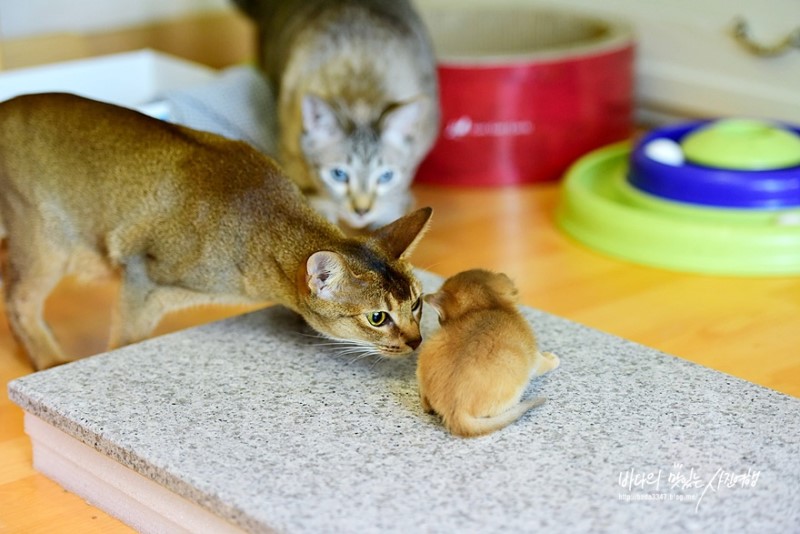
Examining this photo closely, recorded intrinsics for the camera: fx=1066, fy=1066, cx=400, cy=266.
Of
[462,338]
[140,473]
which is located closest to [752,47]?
[462,338]

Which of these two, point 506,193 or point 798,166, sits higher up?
point 798,166

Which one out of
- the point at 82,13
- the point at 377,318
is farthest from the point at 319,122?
the point at 82,13

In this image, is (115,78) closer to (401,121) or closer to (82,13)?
(82,13)

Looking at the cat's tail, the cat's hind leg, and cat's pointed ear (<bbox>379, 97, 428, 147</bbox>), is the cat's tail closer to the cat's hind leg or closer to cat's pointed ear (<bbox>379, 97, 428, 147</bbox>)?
the cat's hind leg

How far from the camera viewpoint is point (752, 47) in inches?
118

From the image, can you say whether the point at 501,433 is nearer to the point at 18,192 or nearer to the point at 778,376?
the point at 778,376

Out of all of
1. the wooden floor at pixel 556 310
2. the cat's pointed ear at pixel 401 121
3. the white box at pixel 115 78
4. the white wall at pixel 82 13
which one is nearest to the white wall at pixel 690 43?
the white wall at pixel 82 13

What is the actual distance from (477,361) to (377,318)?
22 centimetres

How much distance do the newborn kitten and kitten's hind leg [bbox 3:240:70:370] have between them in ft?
2.52

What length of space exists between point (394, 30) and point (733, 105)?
1.08 meters

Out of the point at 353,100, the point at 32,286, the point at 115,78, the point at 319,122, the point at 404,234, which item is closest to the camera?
the point at 404,234

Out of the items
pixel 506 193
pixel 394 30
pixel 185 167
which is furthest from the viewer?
pixel 506 193

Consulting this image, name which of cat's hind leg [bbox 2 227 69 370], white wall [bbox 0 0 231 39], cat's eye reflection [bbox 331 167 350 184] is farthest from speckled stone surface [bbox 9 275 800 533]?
white wall [bbox 0 0 231 39]

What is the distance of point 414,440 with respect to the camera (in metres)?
1.51
